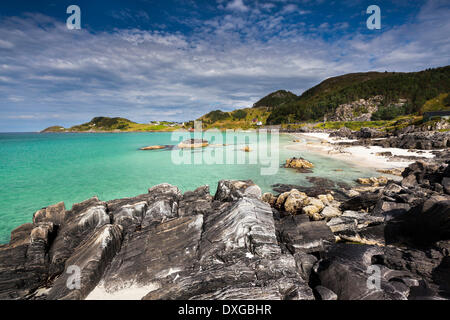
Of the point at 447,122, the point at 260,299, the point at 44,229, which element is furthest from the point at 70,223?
the point at 447,122

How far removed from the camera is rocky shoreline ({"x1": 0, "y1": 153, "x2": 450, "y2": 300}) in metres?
5.51

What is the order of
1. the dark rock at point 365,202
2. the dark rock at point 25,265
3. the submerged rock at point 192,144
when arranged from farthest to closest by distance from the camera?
1. the submerged rock at point 192,144
2. the dark rock at point 365,202
3. the dark rock at point 25,265

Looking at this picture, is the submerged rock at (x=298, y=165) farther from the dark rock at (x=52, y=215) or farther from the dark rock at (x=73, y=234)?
the dark rock at (x=52, y=215)

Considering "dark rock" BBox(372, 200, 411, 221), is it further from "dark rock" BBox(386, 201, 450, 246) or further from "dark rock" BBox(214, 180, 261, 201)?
"dark rock" BBox(214, 180, 261, 201)

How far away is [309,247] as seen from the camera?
7453 mm

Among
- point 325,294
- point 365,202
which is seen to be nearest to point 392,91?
point 365,202

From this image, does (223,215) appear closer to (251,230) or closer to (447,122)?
(251,230)

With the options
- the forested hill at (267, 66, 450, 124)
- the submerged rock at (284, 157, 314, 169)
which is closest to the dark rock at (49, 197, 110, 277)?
the submerged rock at (284, 157, 314, 169)

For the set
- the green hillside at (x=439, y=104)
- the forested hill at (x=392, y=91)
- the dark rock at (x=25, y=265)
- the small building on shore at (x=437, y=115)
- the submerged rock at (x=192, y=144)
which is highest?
the forested hill at (x=392, y=91)

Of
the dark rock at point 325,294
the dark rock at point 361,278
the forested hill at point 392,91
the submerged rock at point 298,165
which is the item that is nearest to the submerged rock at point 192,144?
the submerged rock at point 298,165

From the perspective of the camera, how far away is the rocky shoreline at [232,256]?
5.51m

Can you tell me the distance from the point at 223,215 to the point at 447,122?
6905 cm

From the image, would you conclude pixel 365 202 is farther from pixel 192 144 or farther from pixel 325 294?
pixel 192 144

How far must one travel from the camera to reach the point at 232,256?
21.7ft
